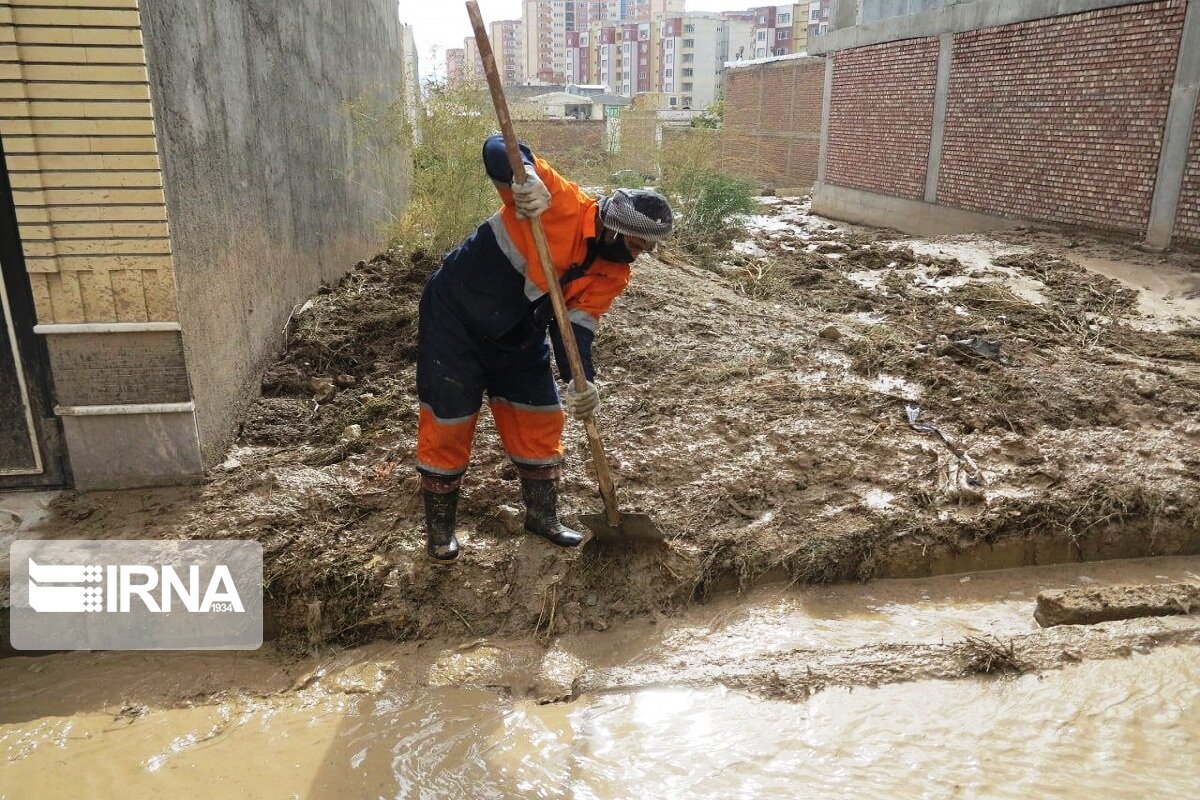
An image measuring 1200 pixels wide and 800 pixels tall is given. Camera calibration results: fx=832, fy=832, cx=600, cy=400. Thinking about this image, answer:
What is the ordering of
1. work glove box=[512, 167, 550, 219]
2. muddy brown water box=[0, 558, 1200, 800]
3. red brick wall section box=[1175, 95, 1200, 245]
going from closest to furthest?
muddy brown water box=[0, 558, 1200, 800] → work glove box=[512, 167, 550, 219] → red brick wall section box=[1175, 95, 1200, 245]

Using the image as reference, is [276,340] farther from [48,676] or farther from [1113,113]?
[1113,113]

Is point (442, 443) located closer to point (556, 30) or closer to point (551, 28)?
point (551, 28)

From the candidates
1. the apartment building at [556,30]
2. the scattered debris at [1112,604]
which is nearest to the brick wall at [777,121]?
the scattered debris at [1112,604]

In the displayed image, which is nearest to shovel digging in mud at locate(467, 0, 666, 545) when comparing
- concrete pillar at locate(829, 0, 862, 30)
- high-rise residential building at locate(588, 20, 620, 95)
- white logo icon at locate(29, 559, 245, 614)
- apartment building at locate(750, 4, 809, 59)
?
white logo icon at locate(29, 559, 245, 614)

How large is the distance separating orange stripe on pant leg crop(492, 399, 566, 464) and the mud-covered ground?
411mm

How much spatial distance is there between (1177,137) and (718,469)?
8.24 meters

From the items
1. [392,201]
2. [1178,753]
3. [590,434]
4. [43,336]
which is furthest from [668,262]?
[1178,753]

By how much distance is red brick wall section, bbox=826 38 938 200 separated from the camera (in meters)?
14.3

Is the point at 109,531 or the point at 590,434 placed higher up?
the point at 590,434

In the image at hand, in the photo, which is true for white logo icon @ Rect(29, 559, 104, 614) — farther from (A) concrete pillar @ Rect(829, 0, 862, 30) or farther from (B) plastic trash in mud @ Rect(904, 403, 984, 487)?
(A) concrete pillar @ Rect(829, 0, 862, 30)

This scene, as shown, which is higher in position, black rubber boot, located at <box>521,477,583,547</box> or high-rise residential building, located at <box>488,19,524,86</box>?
high-rise residential building, located at <box>488,19,524,86</box>

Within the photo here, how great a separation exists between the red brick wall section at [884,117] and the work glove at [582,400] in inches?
502

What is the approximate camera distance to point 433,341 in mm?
3352

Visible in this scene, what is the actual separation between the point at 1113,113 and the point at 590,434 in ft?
32.2
